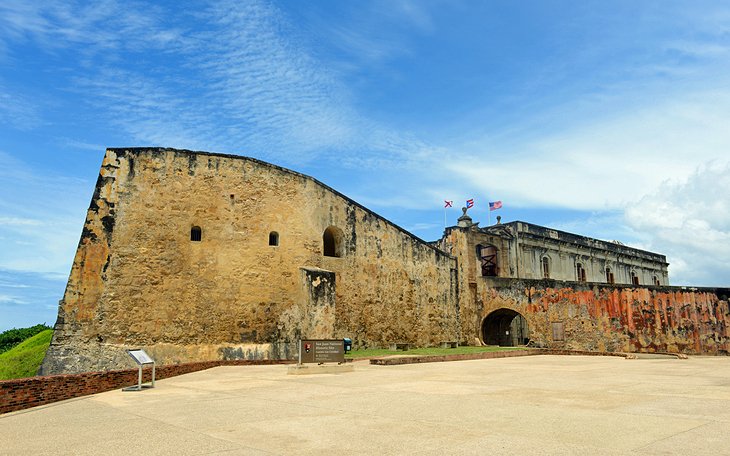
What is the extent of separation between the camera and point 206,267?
15.8 metres

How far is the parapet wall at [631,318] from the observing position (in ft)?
67.4

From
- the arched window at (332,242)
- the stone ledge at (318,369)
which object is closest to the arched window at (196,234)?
the arched window at (332,242)

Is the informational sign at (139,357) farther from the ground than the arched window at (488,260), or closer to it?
closer to it

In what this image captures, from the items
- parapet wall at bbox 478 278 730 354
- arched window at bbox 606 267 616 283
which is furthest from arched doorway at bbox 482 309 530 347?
arched window at bbox 606 267 616 283

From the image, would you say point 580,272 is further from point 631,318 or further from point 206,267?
point 206,267

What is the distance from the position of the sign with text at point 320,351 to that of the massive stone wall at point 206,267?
180 inches

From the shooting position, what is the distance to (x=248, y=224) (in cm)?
1662

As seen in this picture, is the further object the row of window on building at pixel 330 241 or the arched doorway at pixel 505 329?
the arched doorway at pixel 505 329

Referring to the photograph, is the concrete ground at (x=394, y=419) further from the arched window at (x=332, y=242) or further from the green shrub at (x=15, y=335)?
the green shrub at (x=15, y=335)

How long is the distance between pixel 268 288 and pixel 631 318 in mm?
14424

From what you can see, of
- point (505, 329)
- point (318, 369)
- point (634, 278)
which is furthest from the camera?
point (634, 278)

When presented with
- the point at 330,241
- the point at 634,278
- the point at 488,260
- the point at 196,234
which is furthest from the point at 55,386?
the point at 634,278

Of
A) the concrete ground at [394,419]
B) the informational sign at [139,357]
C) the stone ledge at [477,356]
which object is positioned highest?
the informational sign at [139,357]

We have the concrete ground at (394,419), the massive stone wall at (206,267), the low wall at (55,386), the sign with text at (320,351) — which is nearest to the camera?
the concrete ground at (394,419)
